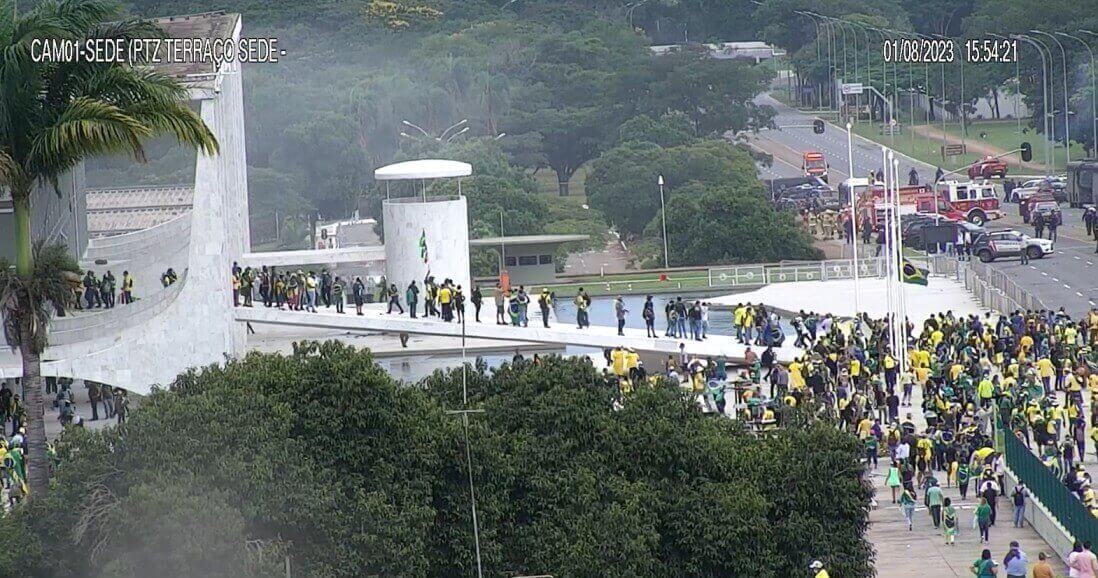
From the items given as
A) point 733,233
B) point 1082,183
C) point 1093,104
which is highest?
point 1093,104

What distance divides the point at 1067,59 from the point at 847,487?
79.5 metres

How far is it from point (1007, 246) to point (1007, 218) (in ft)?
48.7

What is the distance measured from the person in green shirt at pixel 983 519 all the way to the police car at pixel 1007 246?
36753mm

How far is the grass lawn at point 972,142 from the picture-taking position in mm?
101188

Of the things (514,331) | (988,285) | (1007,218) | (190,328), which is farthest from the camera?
(1007,218)

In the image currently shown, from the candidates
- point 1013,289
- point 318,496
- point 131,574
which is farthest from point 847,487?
point 1013,289

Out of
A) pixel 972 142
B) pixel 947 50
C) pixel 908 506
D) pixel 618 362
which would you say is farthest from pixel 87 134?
pixel 972 142

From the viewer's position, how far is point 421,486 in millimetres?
27344

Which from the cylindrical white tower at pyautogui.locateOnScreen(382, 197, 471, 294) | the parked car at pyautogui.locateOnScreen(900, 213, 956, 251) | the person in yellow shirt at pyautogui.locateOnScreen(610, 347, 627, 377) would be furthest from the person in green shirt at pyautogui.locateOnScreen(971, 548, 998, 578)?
the parked car at pyautogui.locateOnScreen(900, 213, 956, 251)

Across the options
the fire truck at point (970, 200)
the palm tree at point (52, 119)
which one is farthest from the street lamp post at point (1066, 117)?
the palm tree at point (52, 119)

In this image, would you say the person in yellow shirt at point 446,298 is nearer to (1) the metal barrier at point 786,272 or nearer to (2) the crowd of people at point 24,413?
(2) the crowd of people at point 24,413

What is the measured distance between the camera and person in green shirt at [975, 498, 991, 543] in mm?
32188

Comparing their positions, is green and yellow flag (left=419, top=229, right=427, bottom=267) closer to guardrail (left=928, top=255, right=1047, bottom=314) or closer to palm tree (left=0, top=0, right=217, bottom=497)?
guardrail (left=928, top=255, right=1047, bottom=314)

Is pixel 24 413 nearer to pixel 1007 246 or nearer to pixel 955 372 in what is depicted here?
pixel 955 372
